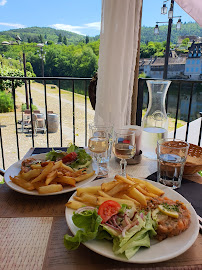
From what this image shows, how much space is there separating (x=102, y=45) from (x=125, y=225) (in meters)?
1.72

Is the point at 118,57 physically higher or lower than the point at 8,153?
higher

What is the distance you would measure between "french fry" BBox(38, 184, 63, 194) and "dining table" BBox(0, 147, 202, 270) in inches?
1.7

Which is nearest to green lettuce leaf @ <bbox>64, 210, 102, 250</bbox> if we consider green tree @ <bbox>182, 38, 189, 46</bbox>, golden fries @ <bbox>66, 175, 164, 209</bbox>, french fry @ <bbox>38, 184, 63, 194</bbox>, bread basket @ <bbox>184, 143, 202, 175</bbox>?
golden fries @ <bbox>66, 175, 164, 209</bbox>

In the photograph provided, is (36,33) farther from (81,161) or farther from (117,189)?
(117,189)

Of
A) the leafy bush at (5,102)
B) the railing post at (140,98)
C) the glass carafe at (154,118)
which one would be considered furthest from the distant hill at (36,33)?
the glass carafe at (154,118)

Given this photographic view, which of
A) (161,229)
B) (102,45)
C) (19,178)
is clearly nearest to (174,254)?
(161,229)

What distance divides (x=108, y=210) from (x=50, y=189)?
0.29 meters

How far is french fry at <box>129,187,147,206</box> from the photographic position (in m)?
0.70

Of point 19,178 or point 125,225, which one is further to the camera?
point 19,178

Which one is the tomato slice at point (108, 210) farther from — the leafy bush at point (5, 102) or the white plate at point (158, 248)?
the leafy bush at point (5, 102)

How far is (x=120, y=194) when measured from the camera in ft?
2.54

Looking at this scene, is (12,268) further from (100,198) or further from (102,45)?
(102,45)

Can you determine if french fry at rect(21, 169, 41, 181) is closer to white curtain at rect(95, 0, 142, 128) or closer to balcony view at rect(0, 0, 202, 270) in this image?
balcony view at rect(0, 0, 202, 270)

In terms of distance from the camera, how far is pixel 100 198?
0.70 metres
